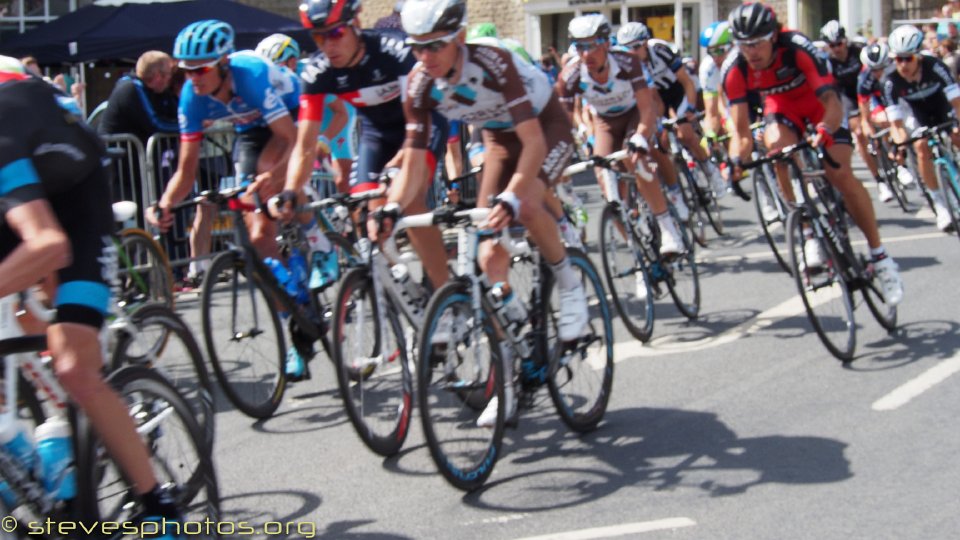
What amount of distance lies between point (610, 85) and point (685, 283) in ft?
5.65

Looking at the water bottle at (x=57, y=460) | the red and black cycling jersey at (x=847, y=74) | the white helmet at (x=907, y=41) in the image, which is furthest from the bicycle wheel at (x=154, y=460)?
the red and black cycling jersey at (x=847, y=74)

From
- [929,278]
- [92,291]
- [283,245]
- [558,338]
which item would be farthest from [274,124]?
[929,278]

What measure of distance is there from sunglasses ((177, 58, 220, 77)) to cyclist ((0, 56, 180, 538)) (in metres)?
2.74

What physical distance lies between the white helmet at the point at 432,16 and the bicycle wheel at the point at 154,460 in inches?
84.6

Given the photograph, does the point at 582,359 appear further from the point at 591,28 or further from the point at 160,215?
the point at 591,28

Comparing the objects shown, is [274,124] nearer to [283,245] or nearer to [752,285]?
[283,245]

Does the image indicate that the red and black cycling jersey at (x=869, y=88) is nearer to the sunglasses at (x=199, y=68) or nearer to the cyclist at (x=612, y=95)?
the cyclist at (x=612, y=95)

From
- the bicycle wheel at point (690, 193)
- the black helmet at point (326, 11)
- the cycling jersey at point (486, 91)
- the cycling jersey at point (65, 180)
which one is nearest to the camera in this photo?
the cycling jersey at point (65, 180)

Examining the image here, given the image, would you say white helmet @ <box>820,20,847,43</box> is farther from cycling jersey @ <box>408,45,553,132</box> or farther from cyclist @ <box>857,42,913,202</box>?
cycling jersey @ <box>408,45,553,132</box>

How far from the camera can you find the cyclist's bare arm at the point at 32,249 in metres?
3.89

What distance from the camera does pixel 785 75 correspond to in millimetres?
8820

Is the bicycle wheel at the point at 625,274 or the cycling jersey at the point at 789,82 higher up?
the cycling jersey at the point at 789,82

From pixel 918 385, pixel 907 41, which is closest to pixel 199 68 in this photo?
pixel 918 385

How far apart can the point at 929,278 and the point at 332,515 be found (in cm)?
658
